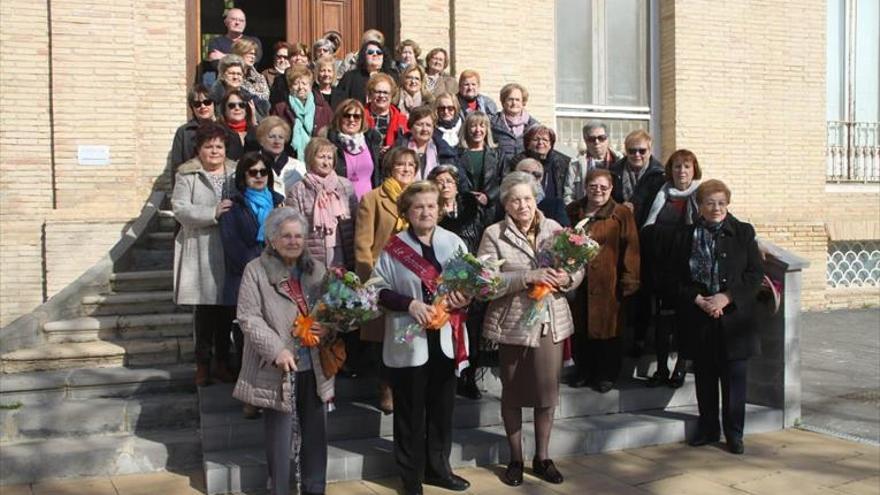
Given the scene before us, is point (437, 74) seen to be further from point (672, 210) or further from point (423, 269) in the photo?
point (423, 269)

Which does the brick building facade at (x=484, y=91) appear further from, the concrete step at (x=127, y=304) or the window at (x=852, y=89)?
the concrete step at (x=127, y=304)

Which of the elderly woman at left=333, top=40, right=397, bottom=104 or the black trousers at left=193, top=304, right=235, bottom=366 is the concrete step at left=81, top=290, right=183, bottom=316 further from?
the elderly woman at left=333, top=40, right=397, bottom=104

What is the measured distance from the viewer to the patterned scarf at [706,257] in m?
6.05

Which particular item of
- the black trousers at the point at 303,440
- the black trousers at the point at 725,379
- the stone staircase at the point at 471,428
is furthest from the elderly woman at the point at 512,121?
the black trousers at the point at 303,440

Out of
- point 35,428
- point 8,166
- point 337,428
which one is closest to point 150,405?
point 35,428

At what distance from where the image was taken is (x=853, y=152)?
14.9 metres

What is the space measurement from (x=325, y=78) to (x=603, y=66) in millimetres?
6857

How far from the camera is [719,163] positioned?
528 inches

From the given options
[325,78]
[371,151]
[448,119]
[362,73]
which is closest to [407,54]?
[362,73]

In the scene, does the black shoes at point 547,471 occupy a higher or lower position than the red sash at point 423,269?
lower

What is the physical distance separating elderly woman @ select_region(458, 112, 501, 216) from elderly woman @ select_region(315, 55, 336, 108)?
1.92 metres

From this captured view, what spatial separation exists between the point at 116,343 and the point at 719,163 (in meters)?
9.94

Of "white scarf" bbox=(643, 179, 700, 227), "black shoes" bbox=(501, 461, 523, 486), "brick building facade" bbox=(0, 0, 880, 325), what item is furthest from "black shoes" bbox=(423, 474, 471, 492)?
"brick building facade" bbox=(0, 0, 880, 325)

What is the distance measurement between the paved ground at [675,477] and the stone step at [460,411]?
363 mm
